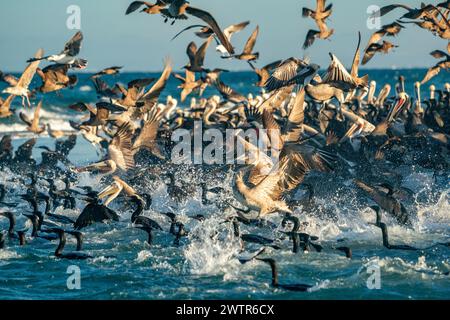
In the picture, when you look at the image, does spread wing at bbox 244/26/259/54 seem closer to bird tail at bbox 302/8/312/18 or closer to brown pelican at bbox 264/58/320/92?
bird tail at bbox 302/8/312/18

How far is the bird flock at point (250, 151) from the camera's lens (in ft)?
36.9

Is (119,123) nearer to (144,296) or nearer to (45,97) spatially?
(144,296)

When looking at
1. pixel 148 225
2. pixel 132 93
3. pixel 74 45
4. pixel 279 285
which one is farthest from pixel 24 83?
pixel 279 285

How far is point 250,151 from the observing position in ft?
37.6

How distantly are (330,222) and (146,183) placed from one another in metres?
4.72

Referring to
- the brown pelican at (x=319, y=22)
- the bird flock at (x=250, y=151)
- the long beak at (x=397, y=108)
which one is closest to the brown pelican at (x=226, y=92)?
the bird flock at (x=250, y=151)

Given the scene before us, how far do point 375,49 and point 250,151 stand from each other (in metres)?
5.40

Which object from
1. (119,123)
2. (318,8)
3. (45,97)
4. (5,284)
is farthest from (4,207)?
(45,97)

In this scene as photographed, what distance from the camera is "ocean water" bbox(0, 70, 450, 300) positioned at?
9.97 meters

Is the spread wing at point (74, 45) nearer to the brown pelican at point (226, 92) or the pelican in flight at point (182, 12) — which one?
the pelican in flight at point (182, 12)

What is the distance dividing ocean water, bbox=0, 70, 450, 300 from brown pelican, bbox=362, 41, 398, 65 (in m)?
2.40

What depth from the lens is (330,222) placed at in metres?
13.2

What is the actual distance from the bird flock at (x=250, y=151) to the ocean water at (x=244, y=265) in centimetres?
16

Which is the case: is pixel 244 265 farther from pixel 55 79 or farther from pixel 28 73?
pixel 28 73
